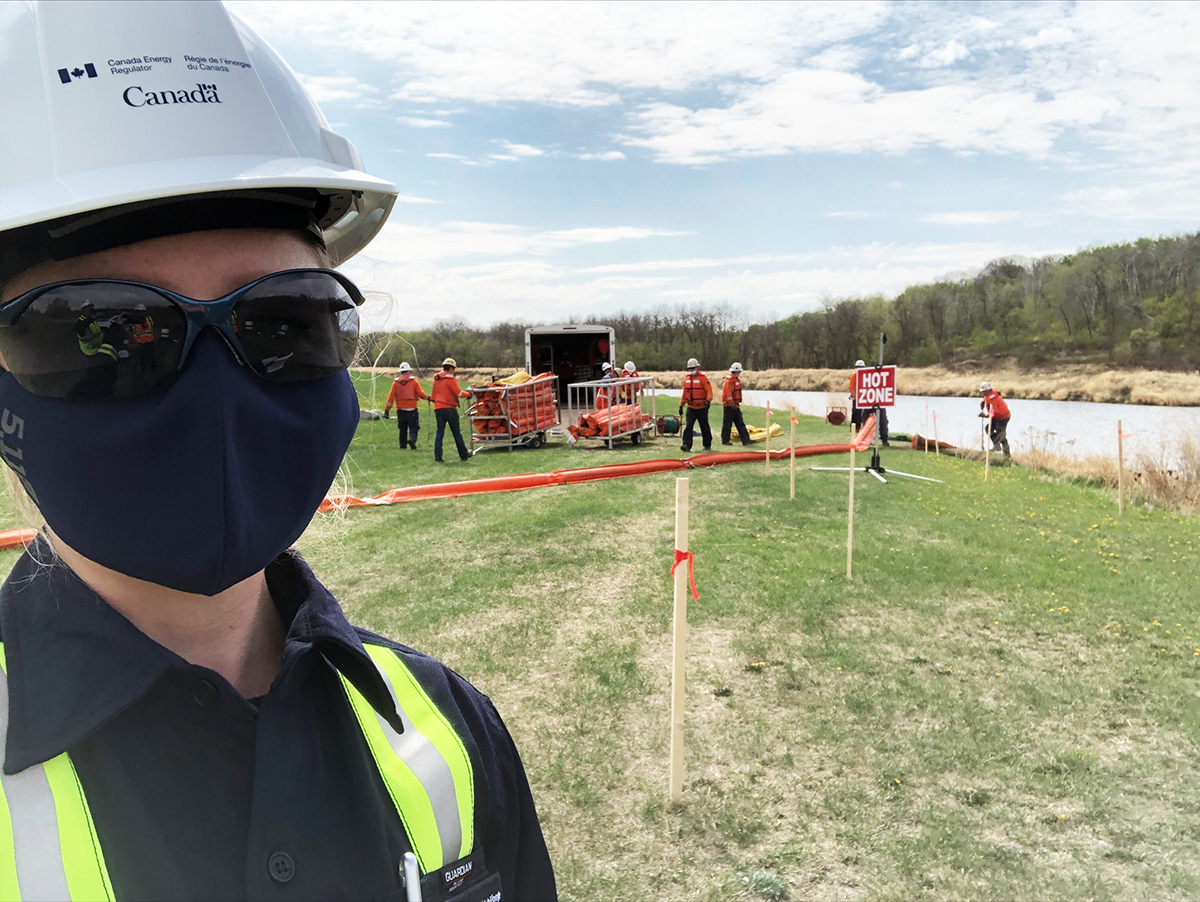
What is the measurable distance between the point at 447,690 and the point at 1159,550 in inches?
467

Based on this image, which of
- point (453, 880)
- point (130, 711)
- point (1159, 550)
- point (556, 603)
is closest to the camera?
point (130, 711)

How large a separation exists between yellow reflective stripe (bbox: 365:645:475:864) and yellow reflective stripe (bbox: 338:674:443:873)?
0.14ft

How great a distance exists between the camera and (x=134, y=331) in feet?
3.18

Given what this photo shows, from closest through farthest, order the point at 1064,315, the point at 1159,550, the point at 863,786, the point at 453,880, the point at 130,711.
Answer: the point at 130,711 < the point at 453,880 < the point at 863,786 < the point at 1159,550 < the point at 1064,315

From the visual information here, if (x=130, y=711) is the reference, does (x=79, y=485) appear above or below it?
above

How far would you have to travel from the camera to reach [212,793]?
921 mm

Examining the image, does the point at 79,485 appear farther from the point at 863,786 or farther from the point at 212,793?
the point at 863,786

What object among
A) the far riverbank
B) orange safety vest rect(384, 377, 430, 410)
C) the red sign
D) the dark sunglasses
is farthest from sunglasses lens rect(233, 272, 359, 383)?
the far riverbank

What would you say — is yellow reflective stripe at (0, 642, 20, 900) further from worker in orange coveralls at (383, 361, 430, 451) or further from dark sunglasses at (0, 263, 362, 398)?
worker in orange coveralls at (383, 361, 430, 451)

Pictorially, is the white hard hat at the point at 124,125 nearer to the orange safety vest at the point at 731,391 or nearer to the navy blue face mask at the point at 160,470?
the navy blue face mask at the point at 160,470

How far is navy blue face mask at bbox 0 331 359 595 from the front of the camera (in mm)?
990

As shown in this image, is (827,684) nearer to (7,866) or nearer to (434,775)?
(434,775)

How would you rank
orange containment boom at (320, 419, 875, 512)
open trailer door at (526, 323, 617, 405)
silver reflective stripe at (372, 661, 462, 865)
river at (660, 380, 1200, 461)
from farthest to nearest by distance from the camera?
1. open trailer door at (526, 323, 617, 405)
2. river at (660, 380, 1200, 461)
3. orange containment boom at (320, 419, 875, 512)
4. silver reflective stripe at (372, 661, 462, 865)

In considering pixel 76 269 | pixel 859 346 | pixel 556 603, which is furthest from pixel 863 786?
pixel 859 346
